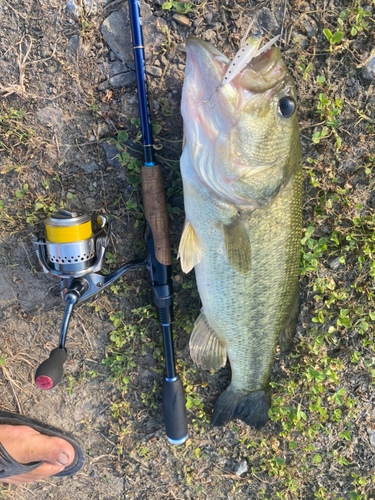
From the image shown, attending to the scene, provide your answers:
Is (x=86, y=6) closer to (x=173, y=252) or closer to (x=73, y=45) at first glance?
(x=73, y=45)

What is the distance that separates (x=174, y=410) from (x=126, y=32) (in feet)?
7.54

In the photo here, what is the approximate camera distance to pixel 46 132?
181 cm

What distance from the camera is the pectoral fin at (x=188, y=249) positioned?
156 centimetres

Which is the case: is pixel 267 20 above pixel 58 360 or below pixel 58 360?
above

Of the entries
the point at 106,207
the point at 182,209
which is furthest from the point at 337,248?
the point at 106,207

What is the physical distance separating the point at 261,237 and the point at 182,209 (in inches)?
22.3

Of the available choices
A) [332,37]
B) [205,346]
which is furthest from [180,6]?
[205,346]

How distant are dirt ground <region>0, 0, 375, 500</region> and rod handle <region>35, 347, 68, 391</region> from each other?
15.6 inches

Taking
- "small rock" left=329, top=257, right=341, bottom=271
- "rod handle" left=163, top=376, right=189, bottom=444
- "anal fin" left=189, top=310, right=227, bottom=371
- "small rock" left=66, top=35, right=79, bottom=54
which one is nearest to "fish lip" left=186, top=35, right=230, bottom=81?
"small rock" left=66, top=35, right=79, bottom=54

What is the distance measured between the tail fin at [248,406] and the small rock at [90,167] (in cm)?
161

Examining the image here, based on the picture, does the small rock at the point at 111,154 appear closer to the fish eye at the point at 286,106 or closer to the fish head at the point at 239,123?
the fish head at the point at 239,123

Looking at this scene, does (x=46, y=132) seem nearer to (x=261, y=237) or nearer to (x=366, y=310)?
(x=261, y=237)

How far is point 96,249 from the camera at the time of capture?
5.75 ft

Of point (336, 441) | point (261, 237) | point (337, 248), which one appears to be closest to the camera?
point (261, 237)
